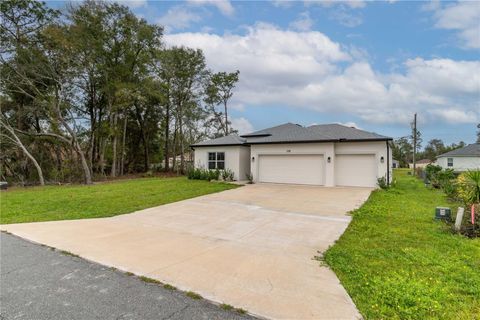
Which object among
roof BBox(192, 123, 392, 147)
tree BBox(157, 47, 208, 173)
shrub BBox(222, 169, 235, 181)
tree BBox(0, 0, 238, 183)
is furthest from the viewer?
tree BBox(157, 47, 208, 173)

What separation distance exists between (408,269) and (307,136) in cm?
1209

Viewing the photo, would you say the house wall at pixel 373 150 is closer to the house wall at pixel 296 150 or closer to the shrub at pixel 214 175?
the house wall at pixel 296 150

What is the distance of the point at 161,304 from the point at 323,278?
2096mm

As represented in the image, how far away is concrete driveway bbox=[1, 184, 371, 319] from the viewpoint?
3135 millimetres

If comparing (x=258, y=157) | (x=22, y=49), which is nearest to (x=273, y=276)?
(x=258, y=157)

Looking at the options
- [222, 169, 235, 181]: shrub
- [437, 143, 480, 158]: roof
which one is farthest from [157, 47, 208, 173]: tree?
[437, 143, 480, 158]: roof

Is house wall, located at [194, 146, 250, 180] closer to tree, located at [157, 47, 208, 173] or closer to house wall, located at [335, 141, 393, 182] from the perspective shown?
house wall, located at [335, 141, 393, 182]

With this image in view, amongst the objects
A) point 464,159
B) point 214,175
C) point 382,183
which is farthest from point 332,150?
point 464,159

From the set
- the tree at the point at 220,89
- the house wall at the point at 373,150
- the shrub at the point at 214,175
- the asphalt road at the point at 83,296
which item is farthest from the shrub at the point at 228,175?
the tree at the point at 220,89

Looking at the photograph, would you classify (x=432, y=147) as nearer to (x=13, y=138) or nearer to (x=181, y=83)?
(x=181, y=83)

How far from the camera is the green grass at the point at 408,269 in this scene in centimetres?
288

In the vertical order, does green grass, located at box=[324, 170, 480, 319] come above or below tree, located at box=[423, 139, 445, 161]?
below

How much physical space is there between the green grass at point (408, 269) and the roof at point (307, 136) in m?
8.03

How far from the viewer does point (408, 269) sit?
3881 millimetres
